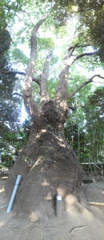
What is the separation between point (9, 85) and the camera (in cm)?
745

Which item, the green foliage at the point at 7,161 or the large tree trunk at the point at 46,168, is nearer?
the large tree trunk at the point at 46,168

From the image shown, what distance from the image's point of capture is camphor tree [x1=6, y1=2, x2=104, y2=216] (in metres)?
3.00

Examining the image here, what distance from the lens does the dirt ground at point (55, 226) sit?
90.0 inches

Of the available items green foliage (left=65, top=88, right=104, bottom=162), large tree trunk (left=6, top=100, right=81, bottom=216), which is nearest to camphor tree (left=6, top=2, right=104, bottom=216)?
large tree trunk (left=6, top=100, right=81, bottom=216)

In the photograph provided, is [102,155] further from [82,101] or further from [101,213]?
[101,213]

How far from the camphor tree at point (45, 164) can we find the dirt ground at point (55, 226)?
0.18m

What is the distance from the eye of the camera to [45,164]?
3516 millimetres

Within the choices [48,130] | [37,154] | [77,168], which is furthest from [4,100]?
[77,168]

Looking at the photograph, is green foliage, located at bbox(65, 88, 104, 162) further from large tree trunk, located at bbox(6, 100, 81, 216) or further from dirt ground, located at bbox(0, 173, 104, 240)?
dirt ground, located at bbox(0, 173, 104, 240)

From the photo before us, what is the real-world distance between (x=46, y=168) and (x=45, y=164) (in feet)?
0.34

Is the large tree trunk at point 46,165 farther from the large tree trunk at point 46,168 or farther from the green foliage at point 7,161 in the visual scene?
the green foliage at point 7,161

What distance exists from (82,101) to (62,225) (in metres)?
7.29

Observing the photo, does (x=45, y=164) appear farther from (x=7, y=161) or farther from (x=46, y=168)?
(x=7, y=161)

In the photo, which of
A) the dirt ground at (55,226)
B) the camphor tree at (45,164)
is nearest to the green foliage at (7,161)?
the camphor tree at (45,164)
